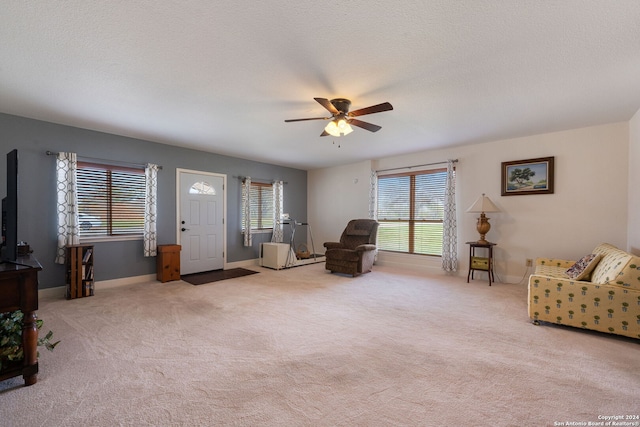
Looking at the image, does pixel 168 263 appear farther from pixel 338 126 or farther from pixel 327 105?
pixel 327 105

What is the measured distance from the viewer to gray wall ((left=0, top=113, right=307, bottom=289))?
3795 millimetres

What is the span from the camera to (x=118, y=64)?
2.43 metres

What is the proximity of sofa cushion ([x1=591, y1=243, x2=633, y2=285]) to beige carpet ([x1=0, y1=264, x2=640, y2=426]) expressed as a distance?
57 centimetres

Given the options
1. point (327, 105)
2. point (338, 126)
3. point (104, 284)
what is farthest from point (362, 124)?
point (104, 284)

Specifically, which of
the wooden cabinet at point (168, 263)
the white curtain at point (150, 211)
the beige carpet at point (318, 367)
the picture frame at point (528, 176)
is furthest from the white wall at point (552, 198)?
the white curtain at point (150, 211)

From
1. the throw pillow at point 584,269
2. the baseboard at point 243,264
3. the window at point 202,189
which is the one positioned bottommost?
the baseboard at point 243,264

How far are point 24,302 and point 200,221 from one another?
3.75m

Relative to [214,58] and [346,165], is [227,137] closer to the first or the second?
[214,58]

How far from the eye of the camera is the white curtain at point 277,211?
6.89 meters

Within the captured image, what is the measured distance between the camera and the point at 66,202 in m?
4.00

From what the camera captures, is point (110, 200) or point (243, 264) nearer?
point (110, 200)

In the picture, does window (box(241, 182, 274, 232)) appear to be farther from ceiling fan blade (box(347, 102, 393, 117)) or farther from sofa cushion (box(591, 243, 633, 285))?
sofa cushion (box(591, 243, 633, 285))

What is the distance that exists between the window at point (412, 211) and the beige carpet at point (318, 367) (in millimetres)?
2230

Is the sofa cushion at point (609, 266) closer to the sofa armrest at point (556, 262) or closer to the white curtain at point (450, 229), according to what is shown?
the sofa armrest at point (556, 262)
